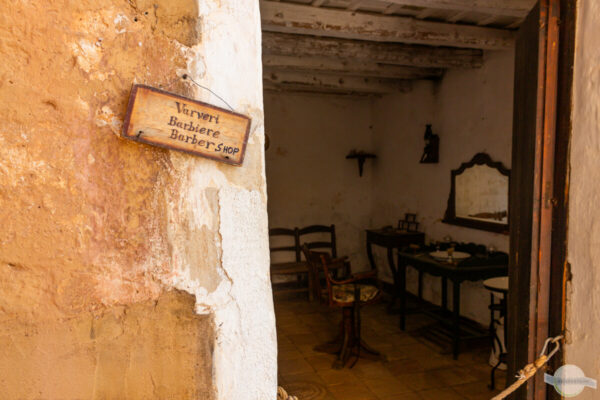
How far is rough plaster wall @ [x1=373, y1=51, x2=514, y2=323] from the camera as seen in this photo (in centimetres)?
407

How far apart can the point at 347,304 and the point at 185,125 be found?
3.07 metres

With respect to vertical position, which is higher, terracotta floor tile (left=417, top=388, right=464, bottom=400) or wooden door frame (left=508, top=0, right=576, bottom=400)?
wooden door frame (left=508, top=0, right=576, bottom=400)

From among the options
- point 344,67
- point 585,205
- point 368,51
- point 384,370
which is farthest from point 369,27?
point 384,370

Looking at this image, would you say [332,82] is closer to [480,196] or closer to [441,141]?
[441,141]

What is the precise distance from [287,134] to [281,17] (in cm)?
297

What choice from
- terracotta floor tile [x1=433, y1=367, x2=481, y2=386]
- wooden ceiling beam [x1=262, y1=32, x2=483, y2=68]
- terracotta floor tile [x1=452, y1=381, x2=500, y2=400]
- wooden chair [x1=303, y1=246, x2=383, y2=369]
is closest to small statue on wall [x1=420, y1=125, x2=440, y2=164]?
wooden ceiling beam [x1=262, y1=32, x2=483, y2=68]

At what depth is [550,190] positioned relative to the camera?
4.99ft

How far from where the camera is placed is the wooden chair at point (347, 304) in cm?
368

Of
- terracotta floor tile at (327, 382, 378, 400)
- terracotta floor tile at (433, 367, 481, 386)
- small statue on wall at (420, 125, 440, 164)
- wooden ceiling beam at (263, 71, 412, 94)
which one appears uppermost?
wooden ceiling beam at (263, 71, 412, 94)

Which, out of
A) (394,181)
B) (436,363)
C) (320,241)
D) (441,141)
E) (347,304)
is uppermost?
(441,141)

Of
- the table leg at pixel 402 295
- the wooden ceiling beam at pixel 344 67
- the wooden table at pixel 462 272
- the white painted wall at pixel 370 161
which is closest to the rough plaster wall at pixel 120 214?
the wooden table at pixel 462 272

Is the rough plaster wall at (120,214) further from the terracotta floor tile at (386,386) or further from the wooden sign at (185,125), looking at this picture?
the terracotta floor tile at (386,386)

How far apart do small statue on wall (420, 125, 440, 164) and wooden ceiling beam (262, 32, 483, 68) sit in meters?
0.91

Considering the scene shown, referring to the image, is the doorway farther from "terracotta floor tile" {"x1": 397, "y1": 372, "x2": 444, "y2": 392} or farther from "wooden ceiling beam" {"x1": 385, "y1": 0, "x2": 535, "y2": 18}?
"terracotta floor tile" {"x1": 397, "y1": 372, "x2": 444, "y2": 392}
